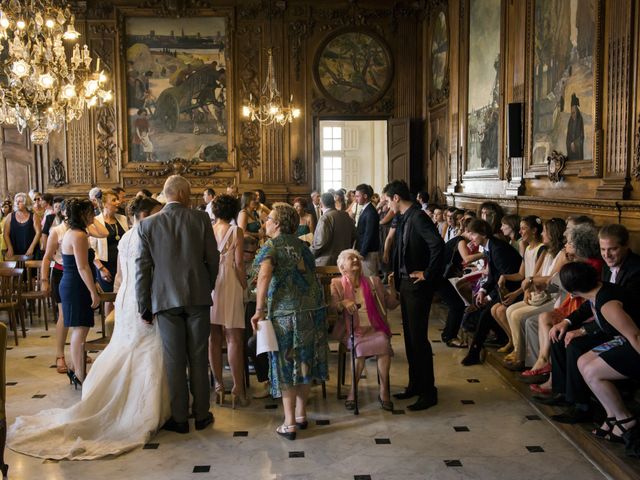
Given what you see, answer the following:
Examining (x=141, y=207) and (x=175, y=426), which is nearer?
(x=175, y=426)

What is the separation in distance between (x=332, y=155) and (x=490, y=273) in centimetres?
1510

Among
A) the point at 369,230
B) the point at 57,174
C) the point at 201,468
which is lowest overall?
the point at 201,468

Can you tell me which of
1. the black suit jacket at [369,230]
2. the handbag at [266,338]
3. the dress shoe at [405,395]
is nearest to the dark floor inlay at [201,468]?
the handbag at [266,338]

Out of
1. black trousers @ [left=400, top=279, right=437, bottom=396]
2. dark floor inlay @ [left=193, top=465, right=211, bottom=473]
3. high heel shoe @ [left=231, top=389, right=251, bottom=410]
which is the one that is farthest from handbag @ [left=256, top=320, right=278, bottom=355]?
black trousers @ [left=400, top=279, right=437, bottom=396]

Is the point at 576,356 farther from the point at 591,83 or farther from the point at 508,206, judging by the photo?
the point at 508,206

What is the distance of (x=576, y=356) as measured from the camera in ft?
15.2

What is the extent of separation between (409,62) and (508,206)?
6.58 m

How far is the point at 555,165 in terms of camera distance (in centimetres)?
806

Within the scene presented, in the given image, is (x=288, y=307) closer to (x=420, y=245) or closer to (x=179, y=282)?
(x=179, y=282)

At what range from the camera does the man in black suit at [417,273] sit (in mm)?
5270

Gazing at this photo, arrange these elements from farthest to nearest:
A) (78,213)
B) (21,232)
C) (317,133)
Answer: (317,133)
(21,232)
(78,213)

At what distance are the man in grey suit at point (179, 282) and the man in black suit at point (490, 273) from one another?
3019 mm

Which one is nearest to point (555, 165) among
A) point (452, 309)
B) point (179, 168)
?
point (452, 309)

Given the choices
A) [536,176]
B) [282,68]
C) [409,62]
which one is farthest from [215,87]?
[536,176]
